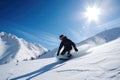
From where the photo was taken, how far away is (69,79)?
5.08m

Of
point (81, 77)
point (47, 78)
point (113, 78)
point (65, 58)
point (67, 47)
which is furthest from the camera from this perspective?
point (67, 47)

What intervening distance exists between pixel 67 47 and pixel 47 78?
222 inches

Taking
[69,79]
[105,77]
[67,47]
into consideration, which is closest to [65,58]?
[67,47]

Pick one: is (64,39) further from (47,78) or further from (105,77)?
(105,77)

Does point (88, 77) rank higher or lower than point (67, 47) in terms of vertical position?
lower

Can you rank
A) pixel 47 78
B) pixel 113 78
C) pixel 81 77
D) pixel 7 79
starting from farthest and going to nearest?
pixel 7 79
pixel 47 78
pixel 81 77
pixel 113 78

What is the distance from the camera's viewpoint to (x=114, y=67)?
16.2ft

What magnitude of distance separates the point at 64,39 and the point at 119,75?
23.8 ft

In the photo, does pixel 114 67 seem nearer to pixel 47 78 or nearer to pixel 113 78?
pixel 113 78

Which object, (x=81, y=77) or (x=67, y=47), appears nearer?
(x=81, y=77)

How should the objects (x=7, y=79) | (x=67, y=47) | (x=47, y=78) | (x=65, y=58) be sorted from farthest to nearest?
(x=67, y=47) < (x=65, y=58) < (x=7, y=79) < (x=47, y=78)

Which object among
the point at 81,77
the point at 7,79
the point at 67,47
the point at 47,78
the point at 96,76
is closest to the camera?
the point at 96,76

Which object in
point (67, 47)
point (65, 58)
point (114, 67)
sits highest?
point (67, 47)

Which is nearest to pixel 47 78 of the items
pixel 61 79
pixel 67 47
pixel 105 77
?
pixel 61 79
